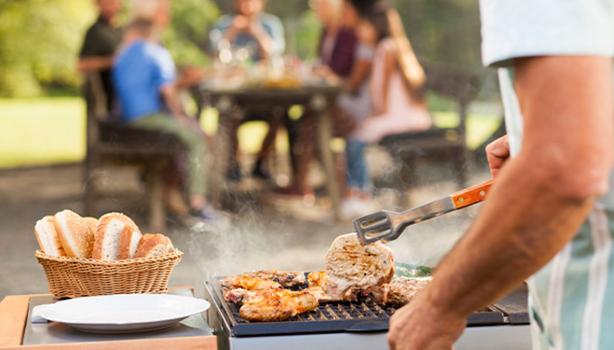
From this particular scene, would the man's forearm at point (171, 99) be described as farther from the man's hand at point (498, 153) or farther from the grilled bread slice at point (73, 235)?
the man's hand at point (498, 153)

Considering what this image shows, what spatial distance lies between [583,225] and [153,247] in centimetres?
126

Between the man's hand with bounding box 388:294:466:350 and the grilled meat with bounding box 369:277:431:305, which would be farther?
the grilled meat with bounding box 369:277:431:305

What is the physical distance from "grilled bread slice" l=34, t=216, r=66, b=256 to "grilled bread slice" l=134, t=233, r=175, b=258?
0.18 meters

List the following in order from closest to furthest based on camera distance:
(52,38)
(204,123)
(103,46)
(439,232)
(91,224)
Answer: (91,224)
(439,232)
(103,46)
(204,123)
(52,38)

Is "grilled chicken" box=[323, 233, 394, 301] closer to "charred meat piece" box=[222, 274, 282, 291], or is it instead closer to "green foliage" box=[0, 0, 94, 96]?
"charred meat piece" box=[222, 274, 282, 291]

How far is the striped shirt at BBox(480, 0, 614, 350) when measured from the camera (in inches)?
47.6

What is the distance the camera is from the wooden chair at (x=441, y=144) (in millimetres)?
7648

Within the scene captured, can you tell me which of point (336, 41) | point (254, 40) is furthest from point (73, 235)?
point (254, 40)

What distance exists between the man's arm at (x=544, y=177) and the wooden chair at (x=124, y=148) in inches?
238

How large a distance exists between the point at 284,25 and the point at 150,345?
1048 cm

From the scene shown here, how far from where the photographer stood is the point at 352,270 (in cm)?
238

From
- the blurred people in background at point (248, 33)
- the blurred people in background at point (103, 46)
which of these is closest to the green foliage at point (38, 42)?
the blurred people in background at point (248, 33)

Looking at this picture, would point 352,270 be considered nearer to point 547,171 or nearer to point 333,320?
point 333,320

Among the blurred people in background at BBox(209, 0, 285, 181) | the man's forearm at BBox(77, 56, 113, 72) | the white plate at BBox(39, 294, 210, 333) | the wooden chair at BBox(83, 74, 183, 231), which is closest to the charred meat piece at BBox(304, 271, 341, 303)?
the white plate at BBox(39, 294, 210, 333)
